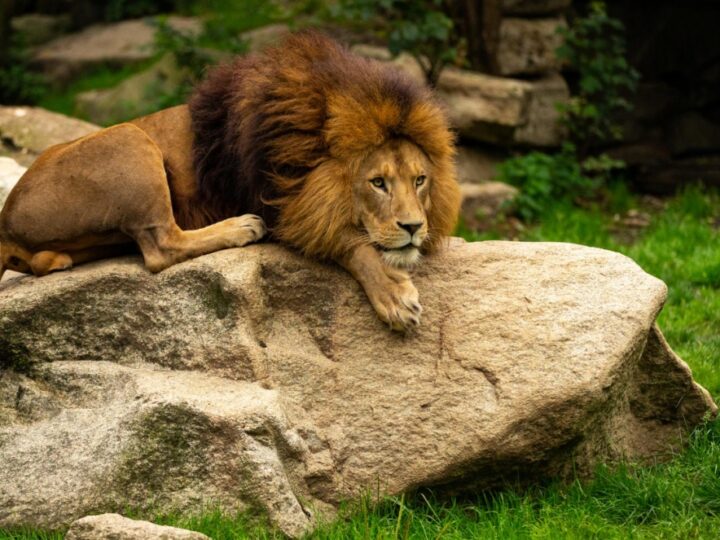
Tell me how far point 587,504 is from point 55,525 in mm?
2124

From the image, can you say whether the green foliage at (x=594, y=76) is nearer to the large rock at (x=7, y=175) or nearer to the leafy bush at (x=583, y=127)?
the leafy bush at (x=583, y=127)

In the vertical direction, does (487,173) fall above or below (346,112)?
below

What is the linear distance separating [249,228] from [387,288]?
2.38 feet

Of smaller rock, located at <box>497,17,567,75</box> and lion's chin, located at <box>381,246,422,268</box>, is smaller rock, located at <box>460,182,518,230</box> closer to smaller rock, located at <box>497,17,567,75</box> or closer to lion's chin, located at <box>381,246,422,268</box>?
smaller rock, located at <box>497,17,567,75</box>

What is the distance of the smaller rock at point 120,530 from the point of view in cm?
384

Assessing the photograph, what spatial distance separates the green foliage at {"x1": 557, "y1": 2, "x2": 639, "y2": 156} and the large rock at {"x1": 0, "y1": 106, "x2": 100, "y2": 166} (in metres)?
4.39

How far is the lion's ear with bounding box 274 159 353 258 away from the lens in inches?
186

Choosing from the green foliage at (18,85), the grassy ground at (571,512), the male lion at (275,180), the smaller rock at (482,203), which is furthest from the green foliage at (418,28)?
the grassy ground at (571,512)

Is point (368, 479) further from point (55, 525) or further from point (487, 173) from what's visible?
point (487, 173)

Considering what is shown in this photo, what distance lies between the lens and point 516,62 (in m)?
10.8

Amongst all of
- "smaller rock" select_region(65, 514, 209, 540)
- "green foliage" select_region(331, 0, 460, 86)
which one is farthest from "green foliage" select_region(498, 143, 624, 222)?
"smaller rock" select_region(65, 514, 209, 540)

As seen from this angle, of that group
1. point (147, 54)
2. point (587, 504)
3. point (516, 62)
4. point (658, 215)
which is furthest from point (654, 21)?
point (587, 504)

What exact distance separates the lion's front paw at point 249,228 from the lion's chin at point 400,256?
0.61 meters

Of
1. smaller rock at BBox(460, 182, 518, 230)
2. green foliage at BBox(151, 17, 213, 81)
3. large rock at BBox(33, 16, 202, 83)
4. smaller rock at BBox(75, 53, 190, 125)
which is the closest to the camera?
smaller rock at BBox(460, 182, 518, 230)
